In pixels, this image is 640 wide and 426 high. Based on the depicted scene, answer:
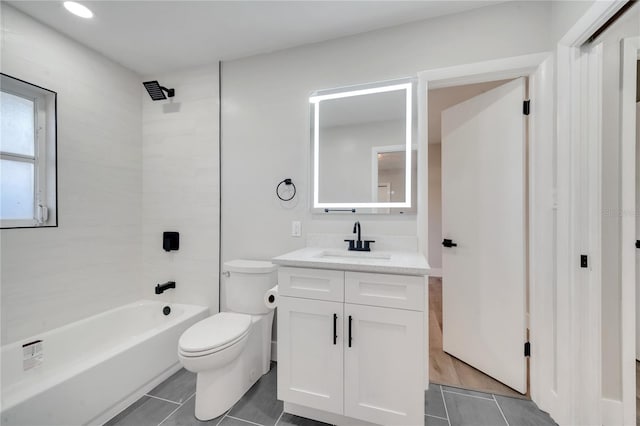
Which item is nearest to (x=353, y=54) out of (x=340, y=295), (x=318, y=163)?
(x=318, y=163)

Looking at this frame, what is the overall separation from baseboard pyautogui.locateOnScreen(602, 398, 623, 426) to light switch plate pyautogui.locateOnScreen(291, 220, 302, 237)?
1.96 meters

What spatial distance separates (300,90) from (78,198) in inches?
73.8

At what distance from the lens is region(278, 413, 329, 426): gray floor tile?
57.7 inches

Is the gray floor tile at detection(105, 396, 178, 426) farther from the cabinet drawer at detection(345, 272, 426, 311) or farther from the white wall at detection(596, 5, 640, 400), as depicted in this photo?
the white wall at detection(596, 5, 640, 400)

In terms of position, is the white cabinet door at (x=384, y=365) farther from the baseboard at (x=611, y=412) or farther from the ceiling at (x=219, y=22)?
the ceiling at (x=219, y=22)

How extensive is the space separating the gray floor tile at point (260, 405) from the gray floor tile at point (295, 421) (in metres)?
0.04

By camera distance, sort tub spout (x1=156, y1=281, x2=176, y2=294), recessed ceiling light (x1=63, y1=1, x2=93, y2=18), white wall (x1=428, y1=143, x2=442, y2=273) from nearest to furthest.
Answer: recessed ceiling light (x1=63, y1=1, x2=93, y2=18)
tub spout (x1=156, y1=281, x2=176, y2=294)
white wall (x1=428, y1=143, x2=442, y2=273)

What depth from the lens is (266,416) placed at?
4.99ft

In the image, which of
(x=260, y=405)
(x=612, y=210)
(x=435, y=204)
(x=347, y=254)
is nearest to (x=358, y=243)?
(x=347, y=254)

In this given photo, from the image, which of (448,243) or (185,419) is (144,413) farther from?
(448,243)

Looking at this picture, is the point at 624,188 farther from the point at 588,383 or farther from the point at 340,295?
the point at 340,295

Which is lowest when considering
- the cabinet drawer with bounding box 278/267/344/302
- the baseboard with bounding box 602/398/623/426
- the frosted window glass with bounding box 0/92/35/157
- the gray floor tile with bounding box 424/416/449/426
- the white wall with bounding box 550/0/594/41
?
the gray floor tile with bounding box 424/416/449/426

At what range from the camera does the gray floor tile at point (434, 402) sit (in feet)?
5.09

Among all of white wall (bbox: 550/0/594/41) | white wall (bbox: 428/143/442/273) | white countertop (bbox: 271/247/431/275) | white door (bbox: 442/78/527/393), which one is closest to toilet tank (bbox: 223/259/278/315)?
white countertop (bbox: 271/247/431/275)
